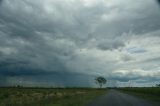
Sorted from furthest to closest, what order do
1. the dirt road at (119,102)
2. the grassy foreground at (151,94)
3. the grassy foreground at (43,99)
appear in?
the grassy foreground at (151,94)
the grassy foreground at (43,99)
the dirt road at (119,102)

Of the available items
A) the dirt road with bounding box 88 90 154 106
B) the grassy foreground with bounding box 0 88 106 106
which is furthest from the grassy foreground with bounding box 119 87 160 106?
the grassy foreground with bounding box 0 88 106 106

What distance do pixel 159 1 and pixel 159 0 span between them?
2.0 inches

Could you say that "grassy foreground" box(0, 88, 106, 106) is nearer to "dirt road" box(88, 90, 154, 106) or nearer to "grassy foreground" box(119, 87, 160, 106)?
"dirt road" box(88, 90, 154, 106)

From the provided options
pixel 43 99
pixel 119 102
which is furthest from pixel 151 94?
pixel 119 102

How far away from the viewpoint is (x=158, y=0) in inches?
209

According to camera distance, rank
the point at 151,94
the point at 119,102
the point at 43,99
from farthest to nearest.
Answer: the point at 151,94
the point at 43,99
the point at 119,102

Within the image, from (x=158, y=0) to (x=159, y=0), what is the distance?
27 millimetres

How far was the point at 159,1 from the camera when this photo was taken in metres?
5.32

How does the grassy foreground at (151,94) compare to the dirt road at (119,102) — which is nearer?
the dirt road at (119,102)

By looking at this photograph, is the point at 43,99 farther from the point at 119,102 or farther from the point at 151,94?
the point at 151,94

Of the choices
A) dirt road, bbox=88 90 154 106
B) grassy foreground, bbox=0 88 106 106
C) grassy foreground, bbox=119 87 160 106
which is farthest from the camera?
grassy foreground, bbox=119 87 160 106

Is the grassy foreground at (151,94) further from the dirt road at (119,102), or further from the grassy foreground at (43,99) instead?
the grassy foreground at (43,99)

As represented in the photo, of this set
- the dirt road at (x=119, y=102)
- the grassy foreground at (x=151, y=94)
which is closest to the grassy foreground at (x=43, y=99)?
the dirt road at (x=119, y=102)

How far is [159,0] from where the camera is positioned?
17.3ft
